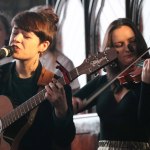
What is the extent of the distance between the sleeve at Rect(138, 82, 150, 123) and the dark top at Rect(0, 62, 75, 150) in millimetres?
313

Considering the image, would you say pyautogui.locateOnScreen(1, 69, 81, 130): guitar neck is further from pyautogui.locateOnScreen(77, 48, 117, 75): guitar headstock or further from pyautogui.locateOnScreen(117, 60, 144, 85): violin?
pyautogui.locateOnScreen(117, 60, 144, 85): violin

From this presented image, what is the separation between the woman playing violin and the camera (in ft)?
5.24

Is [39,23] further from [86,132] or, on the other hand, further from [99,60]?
[86,132]

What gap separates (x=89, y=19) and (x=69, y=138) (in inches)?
23.3

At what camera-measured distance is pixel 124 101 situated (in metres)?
1.64

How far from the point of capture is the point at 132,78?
1.51 metres

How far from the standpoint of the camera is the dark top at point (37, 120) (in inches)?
70.6

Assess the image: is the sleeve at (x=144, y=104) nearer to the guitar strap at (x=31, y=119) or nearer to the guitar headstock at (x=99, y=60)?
the guitar headstock at (x=99, y=60)

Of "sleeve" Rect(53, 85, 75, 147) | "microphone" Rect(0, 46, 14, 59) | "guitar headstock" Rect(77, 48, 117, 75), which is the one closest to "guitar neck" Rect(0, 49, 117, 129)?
"guitar headstock" Rect(77, 48, 117, 75)

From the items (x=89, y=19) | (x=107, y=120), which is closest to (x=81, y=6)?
(x=89, y=19)

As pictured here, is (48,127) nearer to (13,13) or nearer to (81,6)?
(81,6)

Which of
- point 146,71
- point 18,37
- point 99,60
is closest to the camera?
point 146,71

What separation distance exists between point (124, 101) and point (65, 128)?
291mm

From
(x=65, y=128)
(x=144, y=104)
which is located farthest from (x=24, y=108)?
(x=144, y=104)
